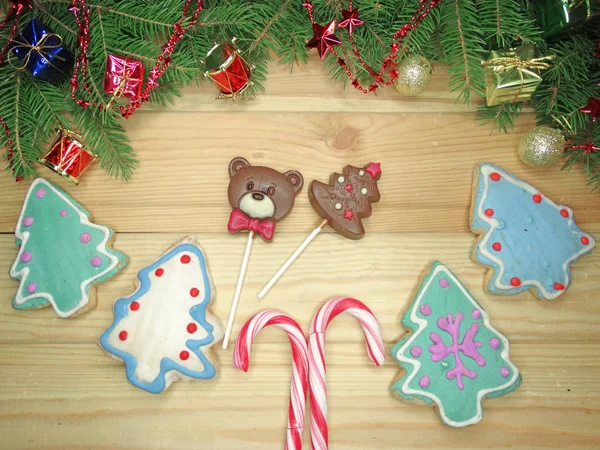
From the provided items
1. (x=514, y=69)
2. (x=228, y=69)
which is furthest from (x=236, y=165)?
(x=514, y=69)

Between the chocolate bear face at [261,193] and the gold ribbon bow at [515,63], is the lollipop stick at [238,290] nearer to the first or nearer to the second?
the chocolate bear face at [261,193]

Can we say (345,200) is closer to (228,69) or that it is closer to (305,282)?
(305,282)

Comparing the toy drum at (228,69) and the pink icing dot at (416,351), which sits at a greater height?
the toy drum at (228,69)

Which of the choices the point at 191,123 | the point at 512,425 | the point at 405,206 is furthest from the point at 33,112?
the point at 512,425

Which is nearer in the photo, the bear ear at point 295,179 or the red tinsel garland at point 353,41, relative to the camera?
the red tinsel garland at point 353,41

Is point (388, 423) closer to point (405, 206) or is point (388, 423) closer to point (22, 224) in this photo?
point (405, 206)

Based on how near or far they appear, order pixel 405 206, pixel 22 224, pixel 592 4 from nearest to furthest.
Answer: pixel 592 4 < pixel 22 224 < pixel 405 206

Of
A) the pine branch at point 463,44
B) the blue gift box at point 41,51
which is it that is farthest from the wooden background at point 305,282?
the blue gift box at point 41,51
